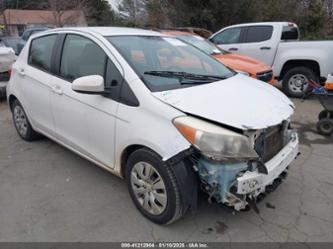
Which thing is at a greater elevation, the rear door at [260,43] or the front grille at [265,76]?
the rear door at [260,43]

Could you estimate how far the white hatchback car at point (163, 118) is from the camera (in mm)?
2407

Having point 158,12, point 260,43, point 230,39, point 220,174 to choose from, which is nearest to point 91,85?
point 220,174

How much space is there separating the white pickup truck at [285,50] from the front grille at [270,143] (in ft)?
16.6

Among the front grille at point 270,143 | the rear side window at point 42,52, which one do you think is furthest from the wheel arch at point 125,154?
the rear side window at point 42,52

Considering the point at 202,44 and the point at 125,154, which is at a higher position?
the point at 202,44

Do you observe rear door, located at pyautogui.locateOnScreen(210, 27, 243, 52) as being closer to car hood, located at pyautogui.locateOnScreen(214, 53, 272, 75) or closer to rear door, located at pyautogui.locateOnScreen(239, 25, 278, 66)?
rear door, located at pyautogui.locateOnScreen(239, 25, 278, 66)

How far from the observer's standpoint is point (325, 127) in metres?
5.11

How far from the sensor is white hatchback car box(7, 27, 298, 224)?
2407 millimetres

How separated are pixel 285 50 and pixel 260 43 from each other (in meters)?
0.85

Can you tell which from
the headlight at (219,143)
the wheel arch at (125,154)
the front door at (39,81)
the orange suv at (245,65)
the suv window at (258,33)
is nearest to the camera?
the headlight at (219,143)

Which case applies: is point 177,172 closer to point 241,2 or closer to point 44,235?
point 44,235

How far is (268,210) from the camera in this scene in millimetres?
3041

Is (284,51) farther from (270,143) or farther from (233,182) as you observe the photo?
(233,182)

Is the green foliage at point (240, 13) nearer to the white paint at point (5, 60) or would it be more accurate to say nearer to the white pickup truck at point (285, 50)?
the white pickup truck at point (285, 50)
